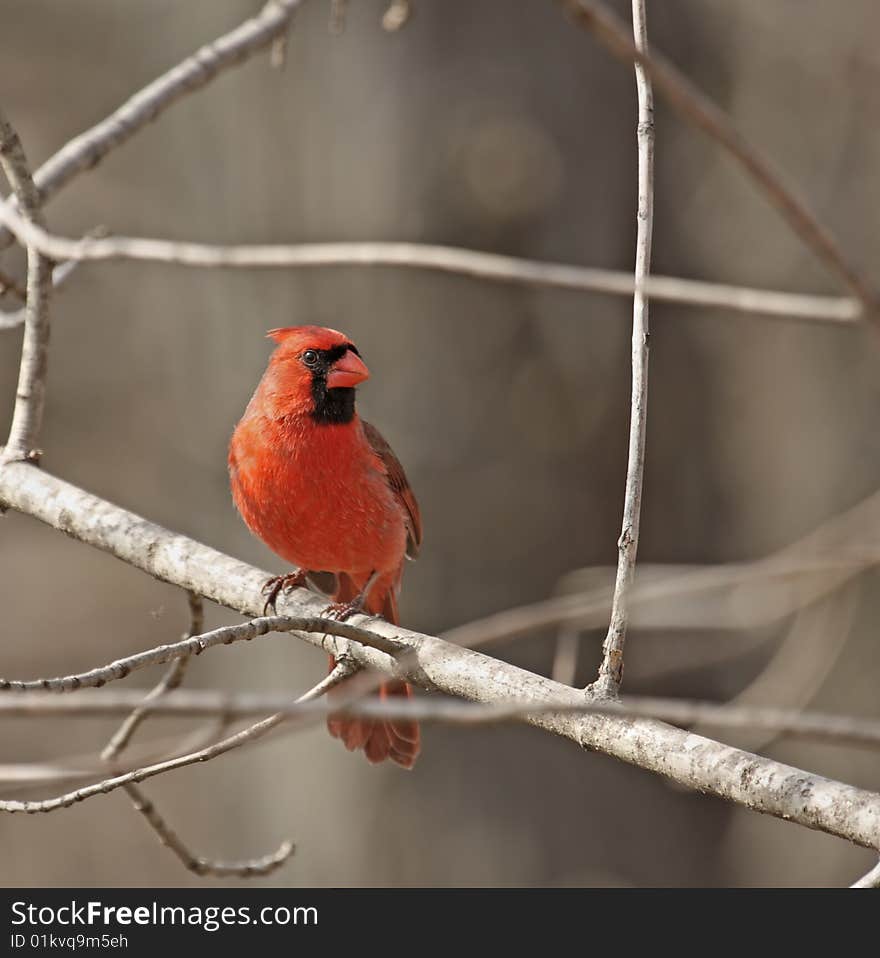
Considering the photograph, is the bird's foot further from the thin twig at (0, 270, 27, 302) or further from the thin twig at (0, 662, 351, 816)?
the thin twig at (0, 270, 27, 302)

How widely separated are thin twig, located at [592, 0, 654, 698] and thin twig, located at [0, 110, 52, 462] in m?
1.12

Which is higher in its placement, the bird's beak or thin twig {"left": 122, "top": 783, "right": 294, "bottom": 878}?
the bird's beak

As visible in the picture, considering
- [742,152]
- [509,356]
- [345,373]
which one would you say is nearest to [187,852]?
[345,373]

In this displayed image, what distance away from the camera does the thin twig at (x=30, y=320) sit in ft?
7.74

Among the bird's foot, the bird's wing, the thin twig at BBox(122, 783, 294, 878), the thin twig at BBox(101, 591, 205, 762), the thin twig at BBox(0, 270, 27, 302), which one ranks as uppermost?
the bird's wing

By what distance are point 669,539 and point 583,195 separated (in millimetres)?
1359

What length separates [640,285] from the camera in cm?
92

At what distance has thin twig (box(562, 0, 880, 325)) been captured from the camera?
0.75 meters

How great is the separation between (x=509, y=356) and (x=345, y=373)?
162 centimetres

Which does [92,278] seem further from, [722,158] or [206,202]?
[722,158]

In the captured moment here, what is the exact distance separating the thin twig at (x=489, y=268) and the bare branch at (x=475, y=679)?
0.63 metres

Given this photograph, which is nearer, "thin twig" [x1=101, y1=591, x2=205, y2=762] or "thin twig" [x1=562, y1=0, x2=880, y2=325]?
"thin twig" [x1=562, y1=0, x2=880, y2=325]

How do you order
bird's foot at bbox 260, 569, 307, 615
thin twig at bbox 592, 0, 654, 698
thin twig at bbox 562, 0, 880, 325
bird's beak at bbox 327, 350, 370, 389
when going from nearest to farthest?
thin twig at bbox 562, 0, 880, 325 → thin twig at bbox 592, 0, 654, 698 → bird's foot at bbox 260, 569, 307, 615 → bird's beak at bbox 327, 350, 370, 389

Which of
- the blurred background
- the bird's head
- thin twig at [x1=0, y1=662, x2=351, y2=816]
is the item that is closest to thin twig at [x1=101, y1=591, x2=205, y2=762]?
thin twig at [x1=0, y1=662, x2=351, y2=816]
